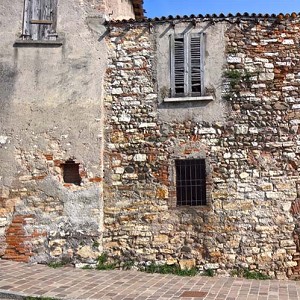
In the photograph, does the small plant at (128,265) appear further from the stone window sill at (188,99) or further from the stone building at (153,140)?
the stone window sill at (188,99)

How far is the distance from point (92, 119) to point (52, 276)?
10.6 feet

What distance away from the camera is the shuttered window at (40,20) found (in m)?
9.38

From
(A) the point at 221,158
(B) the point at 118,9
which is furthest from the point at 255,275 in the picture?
(B) the point at 118,9

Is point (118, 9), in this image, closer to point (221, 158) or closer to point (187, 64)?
point (187, 64)

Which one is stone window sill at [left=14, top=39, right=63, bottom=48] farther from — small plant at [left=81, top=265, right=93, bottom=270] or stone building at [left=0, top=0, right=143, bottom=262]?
small plant at [left=81, top=265, right=93, bottom=270]

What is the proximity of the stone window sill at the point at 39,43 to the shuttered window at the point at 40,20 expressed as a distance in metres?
0.12

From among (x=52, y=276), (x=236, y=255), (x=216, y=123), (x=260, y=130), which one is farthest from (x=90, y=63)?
(x=236, y=255)

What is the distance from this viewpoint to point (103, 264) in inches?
339

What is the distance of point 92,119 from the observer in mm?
9008

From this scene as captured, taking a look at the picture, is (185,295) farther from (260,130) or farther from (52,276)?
(260,130)

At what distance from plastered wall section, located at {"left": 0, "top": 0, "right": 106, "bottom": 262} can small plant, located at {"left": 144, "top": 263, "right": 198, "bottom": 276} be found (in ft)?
3.88

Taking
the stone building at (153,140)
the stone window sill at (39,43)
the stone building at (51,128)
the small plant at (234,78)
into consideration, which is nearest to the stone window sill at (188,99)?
the stone building at (153,140)

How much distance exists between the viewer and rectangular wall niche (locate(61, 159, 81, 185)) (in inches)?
354

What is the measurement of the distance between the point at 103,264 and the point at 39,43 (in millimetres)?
4896
